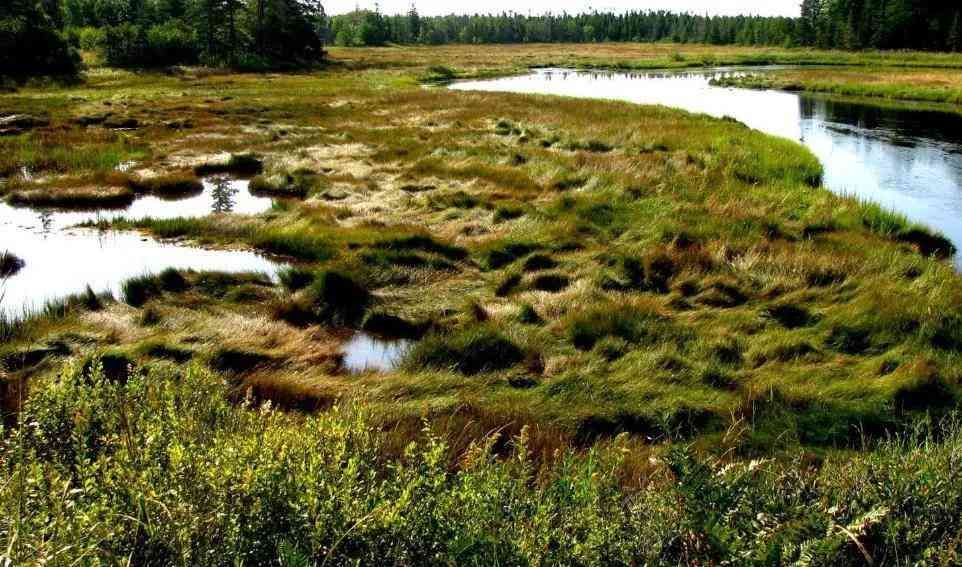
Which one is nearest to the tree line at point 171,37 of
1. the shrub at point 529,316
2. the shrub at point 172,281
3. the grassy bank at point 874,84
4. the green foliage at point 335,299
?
the grassy bank at point 874,84

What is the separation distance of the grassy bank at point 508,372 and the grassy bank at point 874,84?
26310 mm

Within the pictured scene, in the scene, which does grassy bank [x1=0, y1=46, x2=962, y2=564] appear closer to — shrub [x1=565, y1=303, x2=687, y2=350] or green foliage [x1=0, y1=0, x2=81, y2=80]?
shrub [x1=565, y1=303, x2=687, y2=350]

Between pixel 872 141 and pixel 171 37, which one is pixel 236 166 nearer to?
pixel 872 141

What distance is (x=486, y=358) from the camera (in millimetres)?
7910

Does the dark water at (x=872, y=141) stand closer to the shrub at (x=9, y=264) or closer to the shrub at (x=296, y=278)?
the shrub at (x=296, y=278)

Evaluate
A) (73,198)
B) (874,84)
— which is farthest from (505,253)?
(874,84)

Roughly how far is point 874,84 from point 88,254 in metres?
49.5

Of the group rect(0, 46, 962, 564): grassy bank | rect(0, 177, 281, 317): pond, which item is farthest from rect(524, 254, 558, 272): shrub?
rect(0, 177, 281, 317): pond

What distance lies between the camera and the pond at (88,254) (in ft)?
32.8

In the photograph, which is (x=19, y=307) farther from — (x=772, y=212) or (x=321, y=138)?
(x=321, y=138)

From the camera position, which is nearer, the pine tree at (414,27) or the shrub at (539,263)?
the shrub at (539,263)

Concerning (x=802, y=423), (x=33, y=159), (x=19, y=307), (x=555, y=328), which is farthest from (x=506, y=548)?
(x=33, y=159)

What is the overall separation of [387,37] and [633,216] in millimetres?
147882

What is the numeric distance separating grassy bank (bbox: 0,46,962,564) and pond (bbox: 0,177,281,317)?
0.65 m
